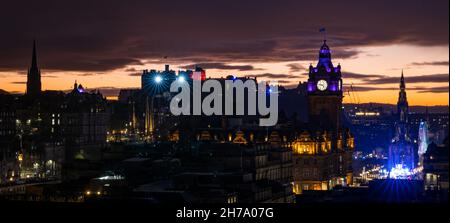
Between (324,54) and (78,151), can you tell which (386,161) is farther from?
(78,151)

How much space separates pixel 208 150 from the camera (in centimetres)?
9250

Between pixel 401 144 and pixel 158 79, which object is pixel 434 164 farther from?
pixel 401 144

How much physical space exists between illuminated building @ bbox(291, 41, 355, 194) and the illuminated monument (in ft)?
146

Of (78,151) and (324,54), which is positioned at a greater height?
(324,54)

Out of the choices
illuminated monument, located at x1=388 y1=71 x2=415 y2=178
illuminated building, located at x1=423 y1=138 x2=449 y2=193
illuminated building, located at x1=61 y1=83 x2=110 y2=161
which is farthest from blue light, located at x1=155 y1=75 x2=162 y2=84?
illuminated building, located at x1=423 y1=138 x2=449 y2=193

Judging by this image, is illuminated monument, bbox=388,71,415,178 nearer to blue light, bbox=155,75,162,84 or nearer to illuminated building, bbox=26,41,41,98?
blue light, bbox=155,75,162,84

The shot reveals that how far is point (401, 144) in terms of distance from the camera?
185750 mm

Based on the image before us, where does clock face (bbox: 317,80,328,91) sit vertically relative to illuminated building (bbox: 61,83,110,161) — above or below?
above

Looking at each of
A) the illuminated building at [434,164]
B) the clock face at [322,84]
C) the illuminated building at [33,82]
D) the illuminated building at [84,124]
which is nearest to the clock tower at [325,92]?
the clock face at [322,84]

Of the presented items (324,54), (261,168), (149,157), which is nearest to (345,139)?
(324,54)

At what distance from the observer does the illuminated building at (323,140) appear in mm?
114688

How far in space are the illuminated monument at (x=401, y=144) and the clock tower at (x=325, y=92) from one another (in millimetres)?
44988

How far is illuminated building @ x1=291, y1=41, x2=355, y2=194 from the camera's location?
376ft
